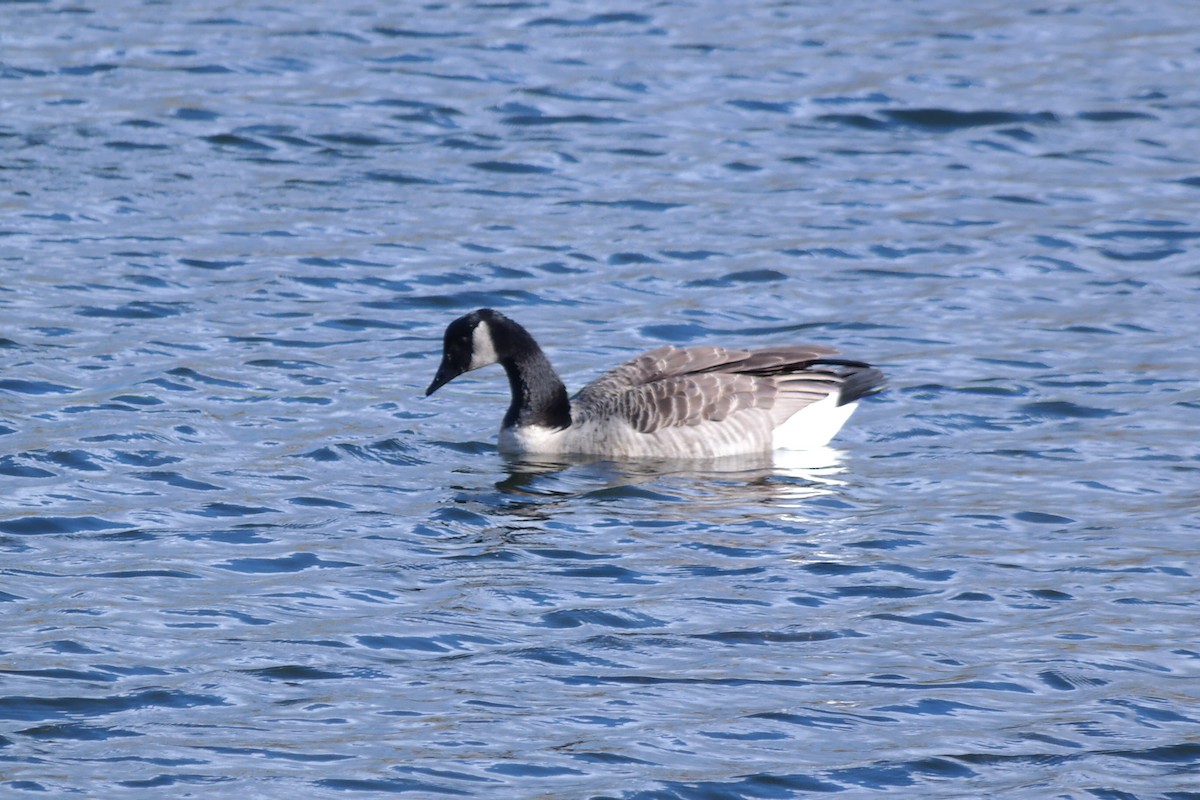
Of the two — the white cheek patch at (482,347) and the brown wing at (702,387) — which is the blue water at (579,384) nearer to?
the brown wing at (702,387)

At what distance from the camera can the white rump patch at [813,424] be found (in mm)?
13781

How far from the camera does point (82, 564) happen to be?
10656mm

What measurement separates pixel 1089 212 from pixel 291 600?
11.6 meters

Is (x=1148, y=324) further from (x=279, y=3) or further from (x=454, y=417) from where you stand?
(x=279, y=3)

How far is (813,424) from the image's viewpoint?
13.8m

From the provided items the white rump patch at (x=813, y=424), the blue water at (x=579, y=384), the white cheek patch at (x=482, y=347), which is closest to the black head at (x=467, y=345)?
the white cheek patch at (x=482, y=347)

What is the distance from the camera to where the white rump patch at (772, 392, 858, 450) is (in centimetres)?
1378

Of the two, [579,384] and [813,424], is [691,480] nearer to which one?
[813,424]

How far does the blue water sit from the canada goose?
10.6 inches

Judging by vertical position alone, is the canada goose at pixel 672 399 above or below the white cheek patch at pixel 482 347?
below

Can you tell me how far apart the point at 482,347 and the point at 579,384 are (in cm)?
147

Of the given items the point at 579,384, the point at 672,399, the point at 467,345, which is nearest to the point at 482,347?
the point at 467,345

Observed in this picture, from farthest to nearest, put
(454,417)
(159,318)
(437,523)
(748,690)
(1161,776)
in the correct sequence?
(159,318) → (454,417) → (437,523) → (748,690) → (1161,776)

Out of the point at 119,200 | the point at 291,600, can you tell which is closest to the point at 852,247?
the point at 119,200
